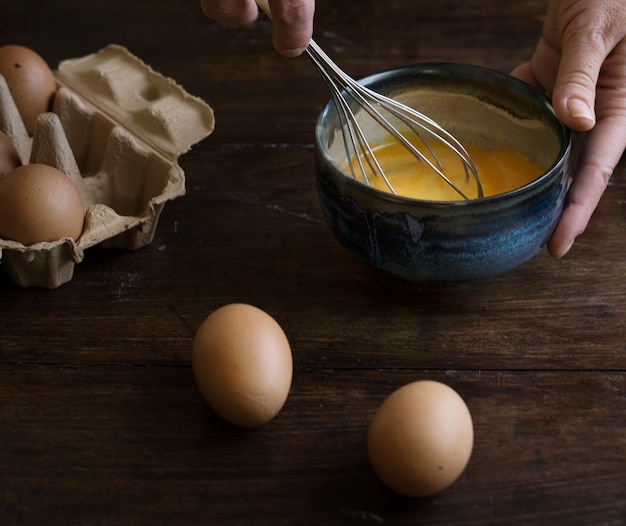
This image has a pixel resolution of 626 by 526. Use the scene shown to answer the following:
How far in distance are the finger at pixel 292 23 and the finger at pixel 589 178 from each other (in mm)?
286

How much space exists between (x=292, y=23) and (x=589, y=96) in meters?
0.28

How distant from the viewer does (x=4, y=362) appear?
2.36 feet

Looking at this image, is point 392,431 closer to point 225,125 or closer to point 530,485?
point 530,485

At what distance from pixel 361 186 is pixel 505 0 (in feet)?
→ 2.49

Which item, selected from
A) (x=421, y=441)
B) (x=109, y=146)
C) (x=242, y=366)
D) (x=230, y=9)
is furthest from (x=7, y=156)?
(x=421, y=441)

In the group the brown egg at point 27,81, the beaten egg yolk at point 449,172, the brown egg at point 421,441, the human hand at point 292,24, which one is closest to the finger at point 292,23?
the human hand at point 292,24

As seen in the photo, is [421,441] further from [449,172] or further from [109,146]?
[109,146]

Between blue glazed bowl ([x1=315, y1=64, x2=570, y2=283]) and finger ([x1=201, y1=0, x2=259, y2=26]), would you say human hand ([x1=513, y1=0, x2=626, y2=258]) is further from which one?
finger ([x1=201, y1=0, x2=259, y2=26])

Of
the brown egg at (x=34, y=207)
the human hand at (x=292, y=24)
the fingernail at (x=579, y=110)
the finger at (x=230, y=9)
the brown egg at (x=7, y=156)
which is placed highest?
the human hand at (x=292, y=24)

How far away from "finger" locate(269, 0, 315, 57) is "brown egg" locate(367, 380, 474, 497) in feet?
0.93

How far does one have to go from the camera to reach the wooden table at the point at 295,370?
0.60 m

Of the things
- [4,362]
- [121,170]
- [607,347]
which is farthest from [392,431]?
[121,170]

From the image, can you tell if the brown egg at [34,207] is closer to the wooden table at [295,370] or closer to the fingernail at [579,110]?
the wooden table at [295,370]

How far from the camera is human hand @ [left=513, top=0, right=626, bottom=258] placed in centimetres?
76
